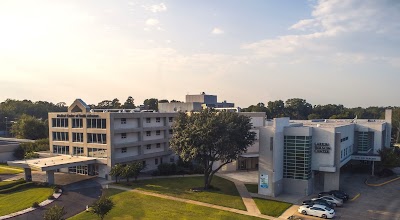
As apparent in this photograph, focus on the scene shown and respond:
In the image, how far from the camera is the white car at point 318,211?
41.5m

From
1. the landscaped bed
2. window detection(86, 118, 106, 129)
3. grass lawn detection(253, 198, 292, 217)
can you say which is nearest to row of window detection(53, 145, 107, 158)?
window detection(86, 118, 106, 129)

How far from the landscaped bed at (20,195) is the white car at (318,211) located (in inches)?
1553

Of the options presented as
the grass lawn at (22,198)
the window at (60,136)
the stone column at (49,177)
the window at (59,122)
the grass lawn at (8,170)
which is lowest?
the grass lawn at (8,170)

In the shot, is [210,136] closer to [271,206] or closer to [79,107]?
[271,206]

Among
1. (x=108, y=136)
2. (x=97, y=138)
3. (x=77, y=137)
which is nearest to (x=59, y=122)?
(x=77, y=137)

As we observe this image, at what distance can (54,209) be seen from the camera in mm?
33812

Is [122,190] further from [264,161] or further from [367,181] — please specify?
[367,181]

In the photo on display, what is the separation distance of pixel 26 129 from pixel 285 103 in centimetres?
13920

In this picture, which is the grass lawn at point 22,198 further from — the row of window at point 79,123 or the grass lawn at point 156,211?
the row of window at point 79,123

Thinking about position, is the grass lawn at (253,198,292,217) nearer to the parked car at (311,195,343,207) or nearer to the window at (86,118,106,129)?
the parked car at (311,195,343,207)

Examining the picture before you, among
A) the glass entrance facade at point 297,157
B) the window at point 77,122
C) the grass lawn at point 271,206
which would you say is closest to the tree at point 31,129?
the window at point 77,122

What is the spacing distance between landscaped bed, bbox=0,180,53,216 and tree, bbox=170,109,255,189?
919 inches

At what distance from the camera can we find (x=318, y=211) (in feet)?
138

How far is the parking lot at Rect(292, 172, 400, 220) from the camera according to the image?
4281cm
